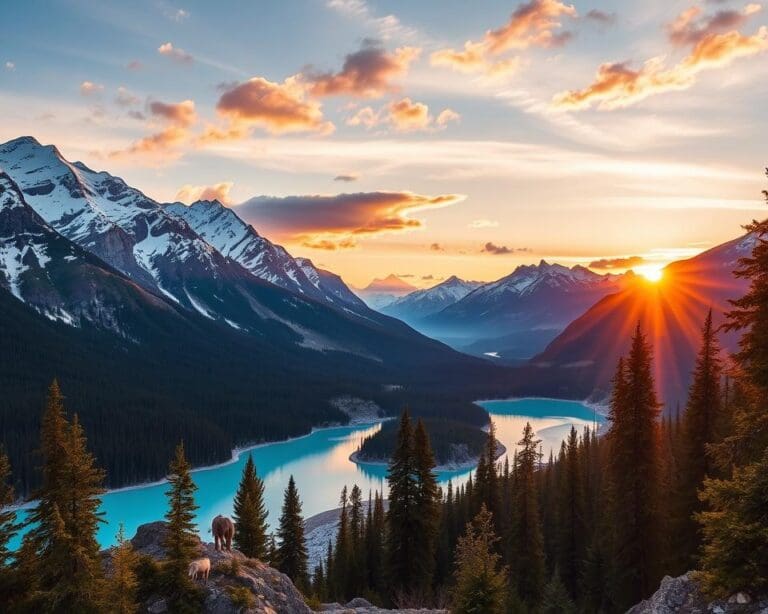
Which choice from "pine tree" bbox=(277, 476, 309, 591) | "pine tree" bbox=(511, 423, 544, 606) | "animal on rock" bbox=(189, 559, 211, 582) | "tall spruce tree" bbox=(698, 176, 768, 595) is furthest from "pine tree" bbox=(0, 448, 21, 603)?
"pine tree" bbox=(277, 476, 309, 591)

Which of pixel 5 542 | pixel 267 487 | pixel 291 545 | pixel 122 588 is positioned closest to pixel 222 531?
pixel 122 588

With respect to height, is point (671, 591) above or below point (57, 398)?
below

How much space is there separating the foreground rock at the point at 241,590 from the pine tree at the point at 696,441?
77.6ft

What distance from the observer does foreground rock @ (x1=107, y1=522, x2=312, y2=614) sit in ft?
71.9

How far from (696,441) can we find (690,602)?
912 inches

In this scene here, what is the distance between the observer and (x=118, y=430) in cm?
15938

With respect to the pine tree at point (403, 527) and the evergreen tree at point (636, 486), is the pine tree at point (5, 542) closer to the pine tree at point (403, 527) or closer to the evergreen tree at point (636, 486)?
the pine tree at point (403, 527)

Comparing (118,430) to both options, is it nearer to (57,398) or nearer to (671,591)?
(57,398)

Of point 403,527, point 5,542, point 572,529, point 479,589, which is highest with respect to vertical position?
point 5,542

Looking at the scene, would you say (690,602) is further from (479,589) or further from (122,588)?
(122,588)

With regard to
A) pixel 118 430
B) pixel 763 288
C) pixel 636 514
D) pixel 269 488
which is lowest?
pixel 269 488

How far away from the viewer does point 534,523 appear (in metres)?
47.8

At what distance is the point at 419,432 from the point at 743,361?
32176mm

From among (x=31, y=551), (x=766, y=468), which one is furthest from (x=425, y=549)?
(x=766, y=468)
